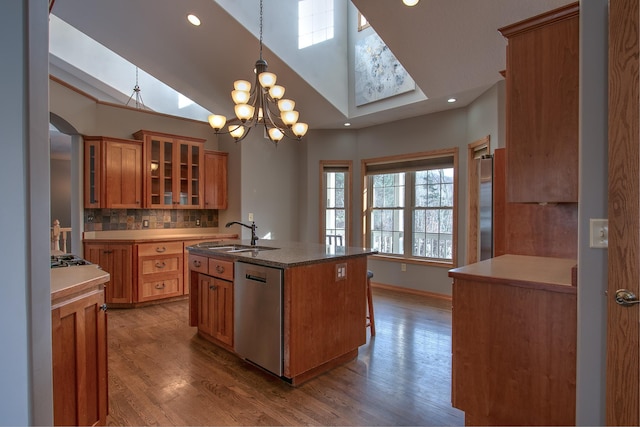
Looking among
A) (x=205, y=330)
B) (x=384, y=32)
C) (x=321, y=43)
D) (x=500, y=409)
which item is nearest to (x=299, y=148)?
(x=321, y=43)

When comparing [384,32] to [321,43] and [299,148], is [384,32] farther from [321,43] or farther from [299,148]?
[299,148]

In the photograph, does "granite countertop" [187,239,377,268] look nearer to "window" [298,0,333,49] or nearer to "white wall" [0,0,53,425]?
"white wall" [0,0,53,425]

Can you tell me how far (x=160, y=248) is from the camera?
14.1 ft

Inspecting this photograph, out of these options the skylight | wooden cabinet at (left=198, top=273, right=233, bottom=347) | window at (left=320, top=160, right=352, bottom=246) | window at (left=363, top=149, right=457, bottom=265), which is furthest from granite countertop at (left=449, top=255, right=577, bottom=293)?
the skylight

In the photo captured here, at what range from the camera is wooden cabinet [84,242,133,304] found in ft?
13.3

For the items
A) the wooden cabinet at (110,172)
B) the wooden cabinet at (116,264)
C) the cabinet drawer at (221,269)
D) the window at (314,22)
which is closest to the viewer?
the cabinet drawer at (221,269)

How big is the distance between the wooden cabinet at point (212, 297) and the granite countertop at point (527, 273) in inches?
70.8

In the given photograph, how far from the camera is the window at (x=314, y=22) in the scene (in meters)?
4.33

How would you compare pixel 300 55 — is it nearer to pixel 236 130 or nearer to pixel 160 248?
pixel 236 130

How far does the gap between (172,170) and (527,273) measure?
4473mm

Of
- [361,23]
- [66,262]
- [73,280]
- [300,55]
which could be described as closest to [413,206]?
[300,55]

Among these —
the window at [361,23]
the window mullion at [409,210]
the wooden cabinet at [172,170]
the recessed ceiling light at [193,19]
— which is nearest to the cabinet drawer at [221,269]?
the wooden cabinet at [172,170]

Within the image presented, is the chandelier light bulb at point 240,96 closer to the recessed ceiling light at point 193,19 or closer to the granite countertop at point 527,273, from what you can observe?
the recessed ceiling light at point 193,19

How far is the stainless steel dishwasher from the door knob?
173 centimetres
